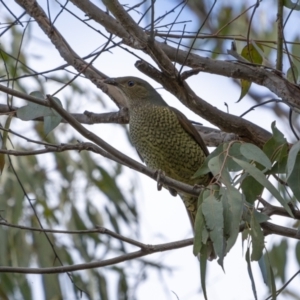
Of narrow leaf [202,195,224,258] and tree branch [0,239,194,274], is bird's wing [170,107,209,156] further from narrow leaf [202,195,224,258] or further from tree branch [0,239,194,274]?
narrow leaf [202,195,224,258]

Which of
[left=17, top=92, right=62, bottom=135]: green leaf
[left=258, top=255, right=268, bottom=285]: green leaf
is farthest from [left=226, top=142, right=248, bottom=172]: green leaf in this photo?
[left=17, top=92, right=62, bottom=135]: green leaf

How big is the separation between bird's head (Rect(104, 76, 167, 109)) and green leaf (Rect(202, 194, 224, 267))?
193 centimetres

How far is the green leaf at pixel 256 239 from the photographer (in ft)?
8.27

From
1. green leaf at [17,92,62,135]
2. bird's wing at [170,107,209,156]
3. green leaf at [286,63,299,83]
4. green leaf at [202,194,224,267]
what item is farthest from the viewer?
bird's wing at [170,107,209,156]

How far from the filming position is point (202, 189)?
2.54 metres

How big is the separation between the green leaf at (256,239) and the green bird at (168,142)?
139cm

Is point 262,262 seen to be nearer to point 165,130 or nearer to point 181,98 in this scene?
point 181,98

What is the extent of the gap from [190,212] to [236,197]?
1891 mm

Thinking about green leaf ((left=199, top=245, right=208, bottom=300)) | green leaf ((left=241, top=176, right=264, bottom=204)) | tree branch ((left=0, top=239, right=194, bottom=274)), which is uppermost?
green leaf ((left=241, top=176, right=264, bottom=204))

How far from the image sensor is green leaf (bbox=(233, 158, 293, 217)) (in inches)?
94.2

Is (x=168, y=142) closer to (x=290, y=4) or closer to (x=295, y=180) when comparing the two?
(x=290, y=4)

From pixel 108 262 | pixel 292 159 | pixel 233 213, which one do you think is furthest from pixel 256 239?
pixel 108 262

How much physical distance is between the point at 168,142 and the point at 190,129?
0.17m

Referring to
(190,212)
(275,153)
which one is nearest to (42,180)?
(190,212)
